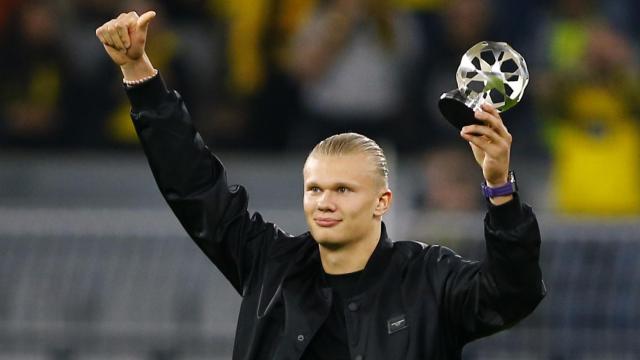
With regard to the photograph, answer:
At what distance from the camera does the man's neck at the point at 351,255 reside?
184 inches

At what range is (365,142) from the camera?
4.70 meters

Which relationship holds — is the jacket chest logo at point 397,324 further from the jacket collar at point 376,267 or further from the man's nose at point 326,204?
the man's nose at point 326,204

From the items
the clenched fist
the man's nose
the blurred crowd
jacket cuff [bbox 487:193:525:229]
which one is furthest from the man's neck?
the blurred crowd

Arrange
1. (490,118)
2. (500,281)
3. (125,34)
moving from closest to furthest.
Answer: (490,118) → (500,281) → (125,34)

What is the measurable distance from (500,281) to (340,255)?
0.59 m

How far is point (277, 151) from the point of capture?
9812 mm

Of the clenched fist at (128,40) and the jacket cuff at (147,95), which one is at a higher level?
the clenched fist at (128,40)

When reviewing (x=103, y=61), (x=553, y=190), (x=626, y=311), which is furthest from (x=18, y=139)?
(x=626, y=311)

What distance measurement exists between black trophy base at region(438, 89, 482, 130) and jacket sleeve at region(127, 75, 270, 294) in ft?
3.02

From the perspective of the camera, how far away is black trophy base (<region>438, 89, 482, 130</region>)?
421cm

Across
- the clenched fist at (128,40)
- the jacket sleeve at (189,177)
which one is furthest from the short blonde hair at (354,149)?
the clenched fist at (128,40)

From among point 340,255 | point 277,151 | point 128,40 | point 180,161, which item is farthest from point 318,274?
point 277,151

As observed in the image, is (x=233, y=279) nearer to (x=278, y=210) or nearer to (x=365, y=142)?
(x=365, y=142)

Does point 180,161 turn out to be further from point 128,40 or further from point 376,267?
point 376,267
